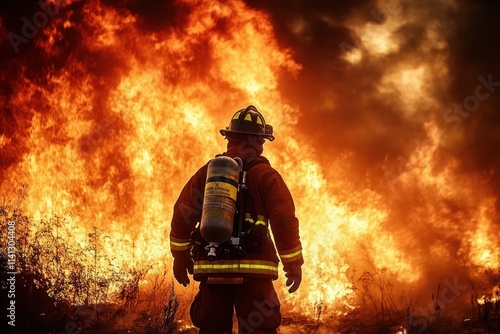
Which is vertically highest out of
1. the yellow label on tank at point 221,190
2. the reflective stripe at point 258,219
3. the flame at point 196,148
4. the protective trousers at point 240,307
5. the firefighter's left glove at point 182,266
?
the flame at point 196,148

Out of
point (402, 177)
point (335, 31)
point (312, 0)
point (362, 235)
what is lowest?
point (362, 235)

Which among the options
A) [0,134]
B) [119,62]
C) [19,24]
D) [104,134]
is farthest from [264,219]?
[19,24]

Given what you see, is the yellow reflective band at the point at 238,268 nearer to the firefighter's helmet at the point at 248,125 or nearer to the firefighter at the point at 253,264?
the firefighter at the point at 253,264

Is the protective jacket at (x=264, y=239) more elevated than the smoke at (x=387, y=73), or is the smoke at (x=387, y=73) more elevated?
the smoke at (x=387, y=73)

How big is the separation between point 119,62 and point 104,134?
1890 mm

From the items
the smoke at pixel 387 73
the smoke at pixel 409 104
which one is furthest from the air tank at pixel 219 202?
the smoke at pixel 387 73

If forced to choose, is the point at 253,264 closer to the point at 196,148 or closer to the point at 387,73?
the point at 196,148

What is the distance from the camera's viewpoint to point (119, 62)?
35.8ft

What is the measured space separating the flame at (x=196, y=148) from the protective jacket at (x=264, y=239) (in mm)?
4797

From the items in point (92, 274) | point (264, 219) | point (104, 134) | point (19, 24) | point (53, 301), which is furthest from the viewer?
point (19, 24)

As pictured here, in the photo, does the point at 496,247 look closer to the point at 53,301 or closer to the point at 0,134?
the point at 53,301

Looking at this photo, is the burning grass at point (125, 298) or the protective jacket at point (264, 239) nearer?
the protective jacket at point (264, 239)

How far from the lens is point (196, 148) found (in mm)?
10633

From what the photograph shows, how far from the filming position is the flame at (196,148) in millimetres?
9609
